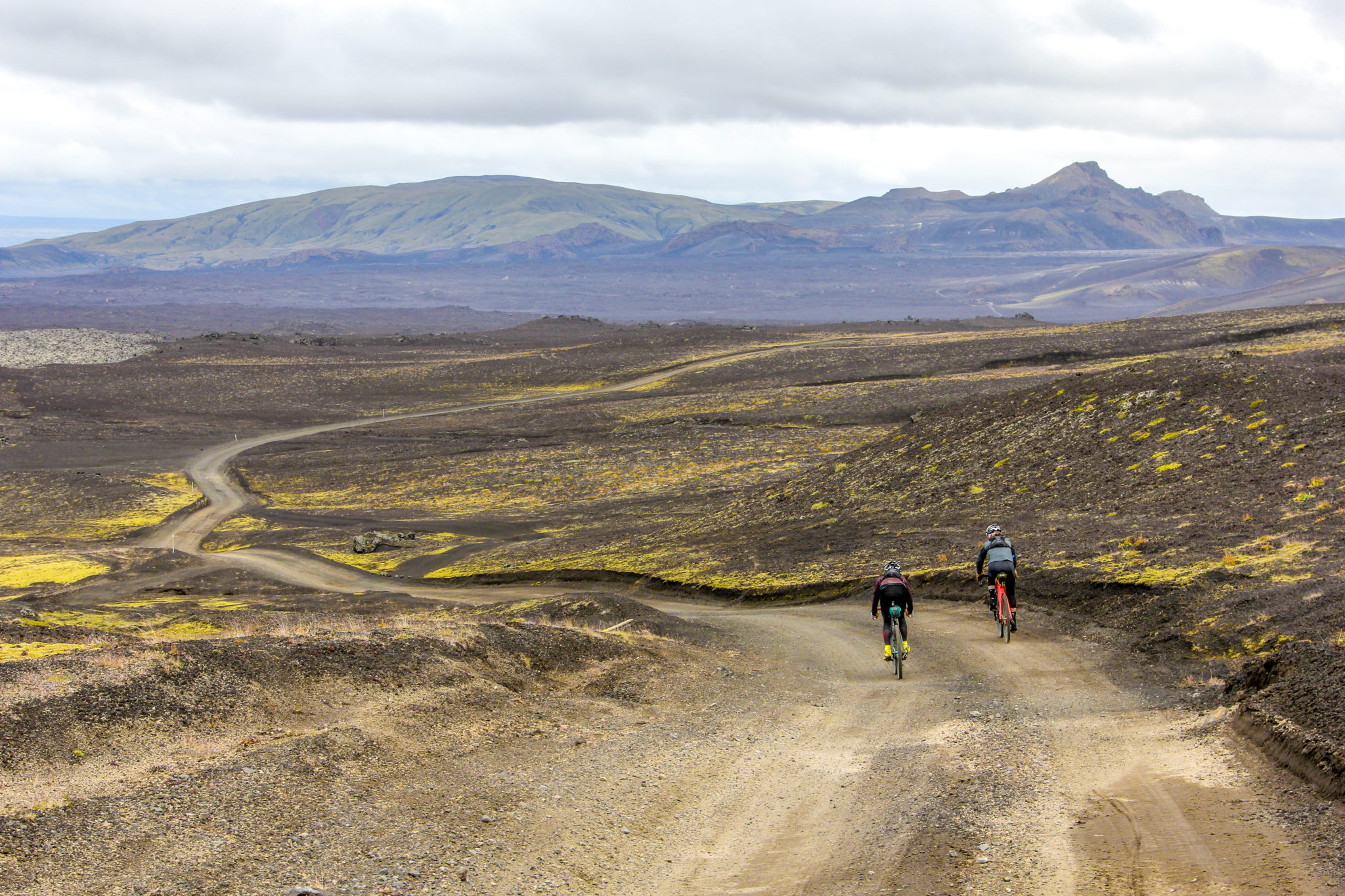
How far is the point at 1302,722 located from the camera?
11.0 meters

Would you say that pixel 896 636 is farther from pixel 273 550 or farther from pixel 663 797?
pixel 273 550

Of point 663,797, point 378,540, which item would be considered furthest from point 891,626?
point 378,540

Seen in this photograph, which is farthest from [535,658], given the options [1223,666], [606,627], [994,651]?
[1223,666]

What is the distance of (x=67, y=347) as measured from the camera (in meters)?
176

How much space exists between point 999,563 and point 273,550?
126 ft

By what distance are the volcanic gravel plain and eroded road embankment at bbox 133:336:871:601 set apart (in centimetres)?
57

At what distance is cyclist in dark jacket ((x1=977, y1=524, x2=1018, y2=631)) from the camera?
750 inches

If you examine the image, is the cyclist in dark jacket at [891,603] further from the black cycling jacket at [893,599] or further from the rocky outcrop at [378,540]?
the rocky outcrop at [378,540]

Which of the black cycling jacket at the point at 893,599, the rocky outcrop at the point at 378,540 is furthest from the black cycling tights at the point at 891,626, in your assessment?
the rocky outcrop at the point at 378,540

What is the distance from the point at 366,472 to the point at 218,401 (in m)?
51.3

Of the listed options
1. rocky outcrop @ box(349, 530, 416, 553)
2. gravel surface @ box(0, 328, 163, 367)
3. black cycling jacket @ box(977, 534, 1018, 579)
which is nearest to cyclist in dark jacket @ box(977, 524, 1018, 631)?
black cycling jacket @ box(977, 534, 1018, 579)

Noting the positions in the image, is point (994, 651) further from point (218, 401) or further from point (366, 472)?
point (218, 401)

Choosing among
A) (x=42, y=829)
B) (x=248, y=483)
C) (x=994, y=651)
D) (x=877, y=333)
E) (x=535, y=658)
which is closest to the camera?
(x=42, y=829)

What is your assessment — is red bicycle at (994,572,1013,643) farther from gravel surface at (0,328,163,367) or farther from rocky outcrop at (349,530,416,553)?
gravel surface at (0,328,163,367)
